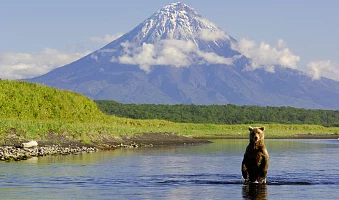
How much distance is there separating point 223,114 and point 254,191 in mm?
150887

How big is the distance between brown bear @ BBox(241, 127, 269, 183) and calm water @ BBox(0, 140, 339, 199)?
2.23 feet

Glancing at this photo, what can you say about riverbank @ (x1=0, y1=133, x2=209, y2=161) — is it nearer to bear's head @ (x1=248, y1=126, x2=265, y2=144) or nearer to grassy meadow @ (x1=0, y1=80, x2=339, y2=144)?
grassy meadow @ (x1=0, y1=80, x2=339, y2=144)

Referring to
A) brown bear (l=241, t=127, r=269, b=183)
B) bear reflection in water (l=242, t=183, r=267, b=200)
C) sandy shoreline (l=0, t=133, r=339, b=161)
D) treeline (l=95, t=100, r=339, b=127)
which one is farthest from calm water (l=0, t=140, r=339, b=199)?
treeline (l=95, t=100, r=339, b=127)

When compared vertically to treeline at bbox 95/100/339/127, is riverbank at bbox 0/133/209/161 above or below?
below

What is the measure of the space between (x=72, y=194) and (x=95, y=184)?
11.6 ft

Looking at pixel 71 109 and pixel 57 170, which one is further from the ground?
pixel 71 109

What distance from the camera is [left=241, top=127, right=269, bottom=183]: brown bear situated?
28.5 metres

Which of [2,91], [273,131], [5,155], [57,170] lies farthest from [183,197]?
[273,131]

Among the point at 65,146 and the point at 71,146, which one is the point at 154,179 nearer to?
the point at 65,146

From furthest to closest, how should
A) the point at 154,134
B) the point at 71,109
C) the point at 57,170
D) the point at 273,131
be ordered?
the point at 273,131 < the point at 154,134 < the point at 71,109 < the point at 57,170

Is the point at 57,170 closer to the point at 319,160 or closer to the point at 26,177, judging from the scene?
the point at 26,177

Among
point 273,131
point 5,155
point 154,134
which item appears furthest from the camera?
point 273,131

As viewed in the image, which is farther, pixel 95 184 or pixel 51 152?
pixel 51 152

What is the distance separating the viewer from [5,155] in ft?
135
